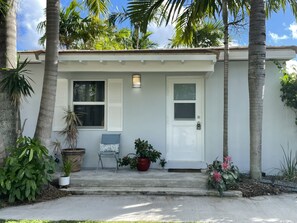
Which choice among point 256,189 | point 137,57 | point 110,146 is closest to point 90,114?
point 110,146

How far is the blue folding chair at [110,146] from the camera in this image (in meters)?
7.59

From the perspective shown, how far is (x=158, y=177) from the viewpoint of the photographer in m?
6.79

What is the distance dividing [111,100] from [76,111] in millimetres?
1047

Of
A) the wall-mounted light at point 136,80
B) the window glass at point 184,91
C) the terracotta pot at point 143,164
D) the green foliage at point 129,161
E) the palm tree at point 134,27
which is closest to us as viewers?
the terracotta pot at point 143,164

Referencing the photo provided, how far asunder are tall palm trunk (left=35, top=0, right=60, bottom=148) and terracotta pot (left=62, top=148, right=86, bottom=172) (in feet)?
3.97

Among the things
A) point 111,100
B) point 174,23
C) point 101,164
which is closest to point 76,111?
point 111,100

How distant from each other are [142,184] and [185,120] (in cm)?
241

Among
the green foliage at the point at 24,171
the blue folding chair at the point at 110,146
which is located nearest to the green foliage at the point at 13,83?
the green foliage at the point at 24,171

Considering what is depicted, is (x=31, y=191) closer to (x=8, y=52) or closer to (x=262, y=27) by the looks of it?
(x=8, y=52)

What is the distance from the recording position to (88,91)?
325 inches

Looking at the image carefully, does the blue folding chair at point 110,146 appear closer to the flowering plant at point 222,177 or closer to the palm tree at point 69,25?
the flowering plant at point 222,177

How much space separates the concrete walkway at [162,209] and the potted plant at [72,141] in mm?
1400

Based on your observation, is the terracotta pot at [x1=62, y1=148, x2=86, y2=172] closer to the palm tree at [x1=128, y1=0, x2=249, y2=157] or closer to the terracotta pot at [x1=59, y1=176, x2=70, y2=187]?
the terracotta pot at [x1=59, y1=176, x2=70, y2=187]

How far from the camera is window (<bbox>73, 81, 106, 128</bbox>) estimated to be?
823 cm
